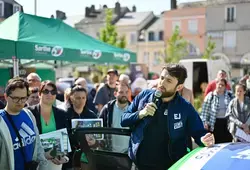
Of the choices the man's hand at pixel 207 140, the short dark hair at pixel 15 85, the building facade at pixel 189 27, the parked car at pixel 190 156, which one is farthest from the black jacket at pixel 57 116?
the building facade at pixel 189 27

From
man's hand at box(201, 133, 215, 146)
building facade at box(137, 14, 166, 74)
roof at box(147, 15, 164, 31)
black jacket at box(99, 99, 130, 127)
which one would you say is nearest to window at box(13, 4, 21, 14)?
black jacket at box(99, 99, 130, 127)

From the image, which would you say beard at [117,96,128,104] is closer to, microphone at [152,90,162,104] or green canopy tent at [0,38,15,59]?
microphone at [152,90,162,104]

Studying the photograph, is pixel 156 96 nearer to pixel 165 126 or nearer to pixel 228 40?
pixel 165 126

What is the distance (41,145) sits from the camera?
3641 mm

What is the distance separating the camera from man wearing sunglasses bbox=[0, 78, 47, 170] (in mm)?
3129

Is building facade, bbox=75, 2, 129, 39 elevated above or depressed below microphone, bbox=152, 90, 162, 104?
above

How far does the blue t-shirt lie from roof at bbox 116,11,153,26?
46.8 m

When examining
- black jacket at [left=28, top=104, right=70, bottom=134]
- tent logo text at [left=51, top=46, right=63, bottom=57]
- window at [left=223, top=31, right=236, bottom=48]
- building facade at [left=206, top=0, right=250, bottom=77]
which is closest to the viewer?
black jacket at [left=28, top=104, right=70, bottom=134]

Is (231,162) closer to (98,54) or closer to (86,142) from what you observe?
(86,142)

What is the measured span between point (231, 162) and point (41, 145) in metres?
1.77

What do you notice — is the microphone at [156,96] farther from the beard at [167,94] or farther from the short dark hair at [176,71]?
the short dark hair at [176,71]

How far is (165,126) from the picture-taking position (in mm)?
3441

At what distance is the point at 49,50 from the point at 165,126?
456cm

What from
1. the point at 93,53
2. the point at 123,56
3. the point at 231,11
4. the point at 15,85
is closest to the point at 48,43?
the point at 93,53
